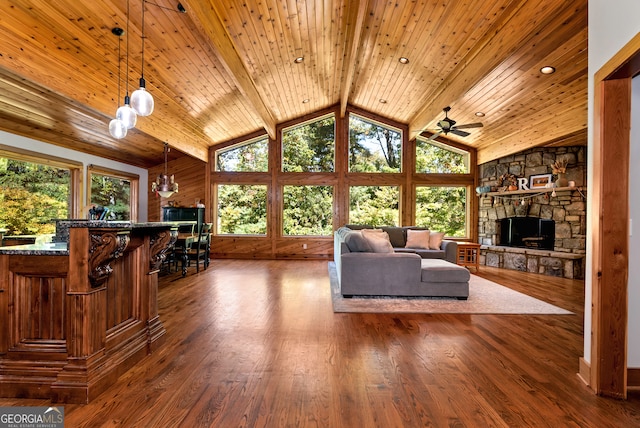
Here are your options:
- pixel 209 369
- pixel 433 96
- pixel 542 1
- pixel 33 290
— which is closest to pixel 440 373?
pixel 209 369

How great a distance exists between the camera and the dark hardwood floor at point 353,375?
1.84 metres

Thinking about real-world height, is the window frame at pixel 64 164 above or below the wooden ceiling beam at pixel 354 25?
below

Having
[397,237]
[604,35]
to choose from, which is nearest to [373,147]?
[397,237]

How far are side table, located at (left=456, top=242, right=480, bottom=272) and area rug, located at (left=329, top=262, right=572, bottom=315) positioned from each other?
2.03 m

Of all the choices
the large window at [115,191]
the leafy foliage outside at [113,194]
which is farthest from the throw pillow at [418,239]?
the leafy foliage outside at [113,194]

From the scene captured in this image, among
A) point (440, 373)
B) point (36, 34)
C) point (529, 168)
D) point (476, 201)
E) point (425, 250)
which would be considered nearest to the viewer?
point (440, 373)

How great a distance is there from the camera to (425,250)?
6.54 metres

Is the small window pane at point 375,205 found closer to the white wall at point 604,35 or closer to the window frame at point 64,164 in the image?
the window frame at point 64,164

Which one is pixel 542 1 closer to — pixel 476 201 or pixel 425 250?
pixel 425 250

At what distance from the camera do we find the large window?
6.67m

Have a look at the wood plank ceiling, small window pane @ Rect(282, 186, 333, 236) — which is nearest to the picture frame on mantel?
the wood plank ceiling

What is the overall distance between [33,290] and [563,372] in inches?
143

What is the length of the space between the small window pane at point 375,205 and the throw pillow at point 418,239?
A: 189 centimetres

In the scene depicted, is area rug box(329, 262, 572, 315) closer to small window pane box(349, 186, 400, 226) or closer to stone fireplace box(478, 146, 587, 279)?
stone fireplace box(478, 146, 587, 279)
